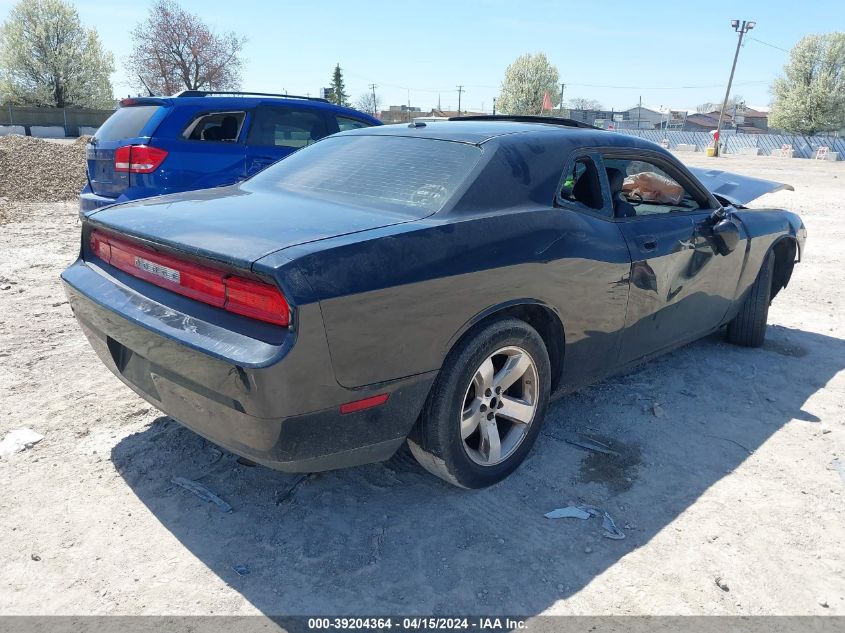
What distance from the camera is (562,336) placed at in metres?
3.07

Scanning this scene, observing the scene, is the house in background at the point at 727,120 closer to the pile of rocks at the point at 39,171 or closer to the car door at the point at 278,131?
the pile of rocks at the point at 39,171

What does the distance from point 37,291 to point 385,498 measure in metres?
4.42

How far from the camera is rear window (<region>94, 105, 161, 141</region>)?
5.86 m

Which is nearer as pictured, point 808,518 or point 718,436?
point 808,518

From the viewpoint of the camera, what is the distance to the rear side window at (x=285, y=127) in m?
6.50

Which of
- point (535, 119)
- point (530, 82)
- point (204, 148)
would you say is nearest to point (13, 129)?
point (204, 148)

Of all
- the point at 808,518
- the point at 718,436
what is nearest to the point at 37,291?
the point at 718,436

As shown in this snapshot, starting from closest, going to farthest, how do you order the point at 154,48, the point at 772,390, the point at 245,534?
the point at 245,534
the point at 772,390
the point at 154,48

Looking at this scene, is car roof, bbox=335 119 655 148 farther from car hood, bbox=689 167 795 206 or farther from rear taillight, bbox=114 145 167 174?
rear taillight, bbox=114 145 167 174

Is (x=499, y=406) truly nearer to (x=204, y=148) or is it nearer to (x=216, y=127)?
(x=204, y=148)

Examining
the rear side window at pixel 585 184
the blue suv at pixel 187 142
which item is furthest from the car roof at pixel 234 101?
the rear side window at pixel 585 184

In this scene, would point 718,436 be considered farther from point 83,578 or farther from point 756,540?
point 83,578

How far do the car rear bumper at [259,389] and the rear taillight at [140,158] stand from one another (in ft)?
11.3

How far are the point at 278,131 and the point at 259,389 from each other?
5195 mm
